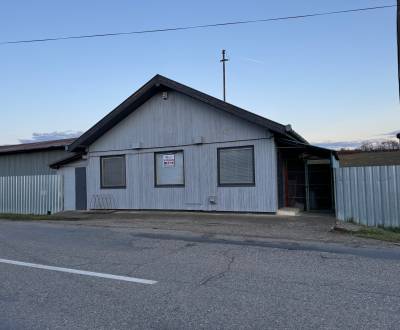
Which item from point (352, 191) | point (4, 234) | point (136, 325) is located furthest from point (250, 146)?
point (136, 325)

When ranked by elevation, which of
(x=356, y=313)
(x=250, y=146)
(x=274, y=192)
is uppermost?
(x=250, y=146)

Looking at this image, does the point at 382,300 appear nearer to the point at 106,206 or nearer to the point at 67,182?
the point at 106,206

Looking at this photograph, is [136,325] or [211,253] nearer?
[136,325]

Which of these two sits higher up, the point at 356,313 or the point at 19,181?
the point at 19,181

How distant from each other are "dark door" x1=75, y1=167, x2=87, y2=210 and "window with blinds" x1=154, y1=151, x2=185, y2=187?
13.9ft

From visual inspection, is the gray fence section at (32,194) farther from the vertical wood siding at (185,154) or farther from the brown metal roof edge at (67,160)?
the vertical wood siding at (185,154)

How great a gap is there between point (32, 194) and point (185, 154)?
9.03 meters

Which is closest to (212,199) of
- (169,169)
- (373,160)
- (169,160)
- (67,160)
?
(169,169)

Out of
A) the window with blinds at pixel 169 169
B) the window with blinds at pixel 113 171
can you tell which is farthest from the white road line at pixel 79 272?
the window with blinds at pixel 113 171

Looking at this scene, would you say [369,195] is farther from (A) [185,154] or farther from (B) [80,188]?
(B) [80,188]

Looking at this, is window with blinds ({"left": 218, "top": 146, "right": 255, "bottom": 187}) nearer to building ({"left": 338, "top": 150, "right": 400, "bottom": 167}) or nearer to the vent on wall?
the vent on wall

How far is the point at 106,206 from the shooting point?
17.8 metres

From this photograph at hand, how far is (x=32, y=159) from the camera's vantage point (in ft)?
73.5

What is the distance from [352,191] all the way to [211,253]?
258 inches
